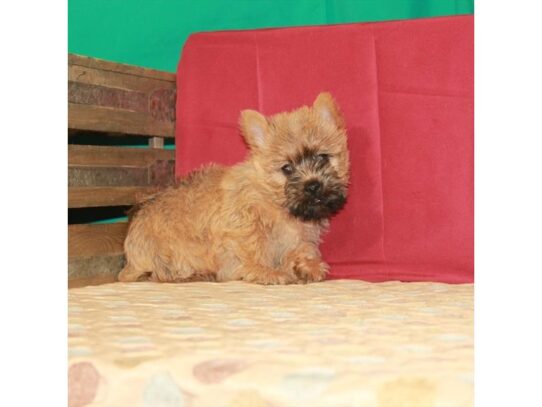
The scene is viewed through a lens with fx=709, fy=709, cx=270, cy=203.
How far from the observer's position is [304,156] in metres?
2.61

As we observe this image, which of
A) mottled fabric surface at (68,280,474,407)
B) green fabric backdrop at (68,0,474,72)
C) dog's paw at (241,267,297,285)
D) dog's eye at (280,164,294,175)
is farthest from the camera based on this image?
green fabric backdrop at (68,0,474,72)

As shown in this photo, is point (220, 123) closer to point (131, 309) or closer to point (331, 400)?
point (131, 309)

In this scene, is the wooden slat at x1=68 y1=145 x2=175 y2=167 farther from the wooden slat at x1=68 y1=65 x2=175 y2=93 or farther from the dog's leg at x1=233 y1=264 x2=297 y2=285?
the dog's leg at x1=233 y1=264 x2=297 y2=285

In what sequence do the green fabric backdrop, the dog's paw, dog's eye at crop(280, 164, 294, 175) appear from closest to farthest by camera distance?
the dog's paw
dog's eye at crop(280, 164, 294, 175)
the green fabric backdrop

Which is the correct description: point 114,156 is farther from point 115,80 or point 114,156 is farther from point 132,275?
point 132,275

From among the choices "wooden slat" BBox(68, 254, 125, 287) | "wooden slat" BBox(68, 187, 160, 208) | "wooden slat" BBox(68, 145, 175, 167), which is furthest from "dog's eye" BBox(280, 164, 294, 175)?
"wooden slat" BBox(68, 254, 125, 287)

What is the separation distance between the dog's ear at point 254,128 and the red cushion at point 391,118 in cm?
25

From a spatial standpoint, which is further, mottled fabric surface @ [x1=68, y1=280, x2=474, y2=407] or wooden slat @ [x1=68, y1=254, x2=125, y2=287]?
wooden slat @ [x1=68, y1=254, x2=125, y2=287]

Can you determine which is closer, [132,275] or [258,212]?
[258,212]

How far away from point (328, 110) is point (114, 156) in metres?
0.89

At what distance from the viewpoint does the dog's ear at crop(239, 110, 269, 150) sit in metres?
2.63

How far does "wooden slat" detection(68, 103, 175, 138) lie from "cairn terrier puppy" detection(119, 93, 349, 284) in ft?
1.11

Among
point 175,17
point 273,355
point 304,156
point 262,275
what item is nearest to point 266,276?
point 262,275

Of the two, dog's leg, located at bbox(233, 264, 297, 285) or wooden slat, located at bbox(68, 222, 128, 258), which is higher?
wooden slat, located at bbox(68, 222, 128, 258)
